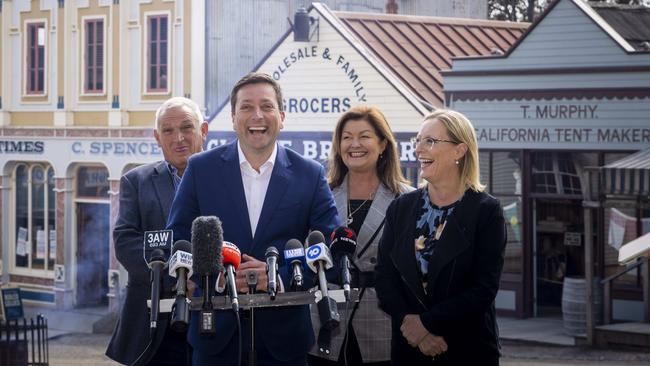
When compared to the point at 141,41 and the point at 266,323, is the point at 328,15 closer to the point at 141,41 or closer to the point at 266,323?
the point at 141,41

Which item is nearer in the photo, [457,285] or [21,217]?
[457,285]

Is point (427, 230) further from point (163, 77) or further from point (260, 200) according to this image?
point (163, 77)

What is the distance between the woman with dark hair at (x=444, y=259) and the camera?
19.8 ft

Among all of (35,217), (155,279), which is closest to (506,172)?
(35,217)

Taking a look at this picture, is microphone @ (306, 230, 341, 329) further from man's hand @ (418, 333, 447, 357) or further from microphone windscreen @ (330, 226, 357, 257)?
man's hand @ (418, 333, 447, 357)

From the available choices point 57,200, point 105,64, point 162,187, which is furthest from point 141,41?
point 162,187

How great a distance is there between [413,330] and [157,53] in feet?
75.6

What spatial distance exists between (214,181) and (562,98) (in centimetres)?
1587

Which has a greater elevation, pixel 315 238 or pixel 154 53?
pixel 154 53

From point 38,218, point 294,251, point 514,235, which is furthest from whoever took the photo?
point 38,218

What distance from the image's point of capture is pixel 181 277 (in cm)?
507

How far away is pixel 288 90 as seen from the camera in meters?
25.2

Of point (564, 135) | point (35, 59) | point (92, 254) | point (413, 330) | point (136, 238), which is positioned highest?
point (35, 59)

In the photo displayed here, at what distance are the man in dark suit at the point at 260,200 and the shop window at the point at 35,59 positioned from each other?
84.3 ft
